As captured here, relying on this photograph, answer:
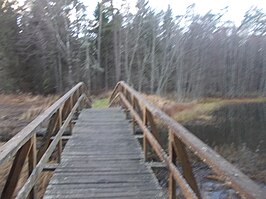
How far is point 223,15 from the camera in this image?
40.8 m

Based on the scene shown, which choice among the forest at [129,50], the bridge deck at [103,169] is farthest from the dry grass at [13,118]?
the forest at [129,50]

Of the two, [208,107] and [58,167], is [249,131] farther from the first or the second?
[58,167]

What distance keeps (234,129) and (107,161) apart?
57.4ft

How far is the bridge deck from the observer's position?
4554mm

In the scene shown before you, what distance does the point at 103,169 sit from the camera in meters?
5.48

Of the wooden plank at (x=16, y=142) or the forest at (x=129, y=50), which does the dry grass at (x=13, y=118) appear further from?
the forest at (x=129, y=50)

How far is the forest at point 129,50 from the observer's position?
3259cm

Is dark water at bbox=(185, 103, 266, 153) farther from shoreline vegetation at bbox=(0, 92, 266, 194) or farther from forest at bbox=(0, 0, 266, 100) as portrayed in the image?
forest at bbox=(0, 0, 266, 100)

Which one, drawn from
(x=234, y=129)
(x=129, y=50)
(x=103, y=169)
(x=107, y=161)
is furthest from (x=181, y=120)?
(x=103, y=169)

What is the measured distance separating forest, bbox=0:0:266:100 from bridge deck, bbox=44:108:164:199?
22.9 metres

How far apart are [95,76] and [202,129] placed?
17.0m

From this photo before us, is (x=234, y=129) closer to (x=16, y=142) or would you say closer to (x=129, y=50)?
(x=129, y=50)

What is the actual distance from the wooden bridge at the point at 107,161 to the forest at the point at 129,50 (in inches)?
936

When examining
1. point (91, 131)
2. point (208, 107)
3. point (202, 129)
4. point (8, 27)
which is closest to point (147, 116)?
point (91, 131)
